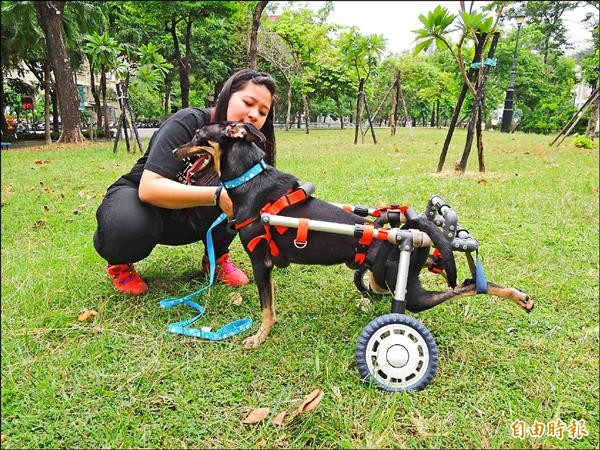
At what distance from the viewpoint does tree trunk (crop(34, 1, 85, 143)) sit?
2.40 ft

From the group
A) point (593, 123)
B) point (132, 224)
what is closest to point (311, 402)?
point (132, 224)

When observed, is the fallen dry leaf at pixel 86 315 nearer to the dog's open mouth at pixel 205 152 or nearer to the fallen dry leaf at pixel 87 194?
the dog's open mouth at pixel 205 152

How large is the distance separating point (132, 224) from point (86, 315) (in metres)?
0.58

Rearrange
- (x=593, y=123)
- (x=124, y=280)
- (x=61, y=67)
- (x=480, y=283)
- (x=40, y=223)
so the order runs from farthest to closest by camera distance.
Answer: (x=593, y=123) → (x=40, y=223) → (x=124, y=280) → (x=480, y=283) → (x=61, y=67)

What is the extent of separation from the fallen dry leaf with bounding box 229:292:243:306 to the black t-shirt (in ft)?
2.46

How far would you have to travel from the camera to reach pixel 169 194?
219 cm

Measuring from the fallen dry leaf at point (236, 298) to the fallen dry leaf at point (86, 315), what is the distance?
2.56ft

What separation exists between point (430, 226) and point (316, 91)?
92.1 ft

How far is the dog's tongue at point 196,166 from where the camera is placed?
213 cm

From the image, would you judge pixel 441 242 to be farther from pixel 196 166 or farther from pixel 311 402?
pixel 196 166

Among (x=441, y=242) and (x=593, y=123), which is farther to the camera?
(x=593, y=123)

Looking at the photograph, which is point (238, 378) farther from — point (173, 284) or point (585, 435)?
point (585, 435)

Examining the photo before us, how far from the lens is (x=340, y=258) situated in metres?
2.06

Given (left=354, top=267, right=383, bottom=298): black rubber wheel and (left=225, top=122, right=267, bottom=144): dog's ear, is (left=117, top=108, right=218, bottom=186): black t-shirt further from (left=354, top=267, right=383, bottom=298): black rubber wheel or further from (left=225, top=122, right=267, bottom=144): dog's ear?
(left=354, top=267, right=383, bottom=298): black rubber wheel
